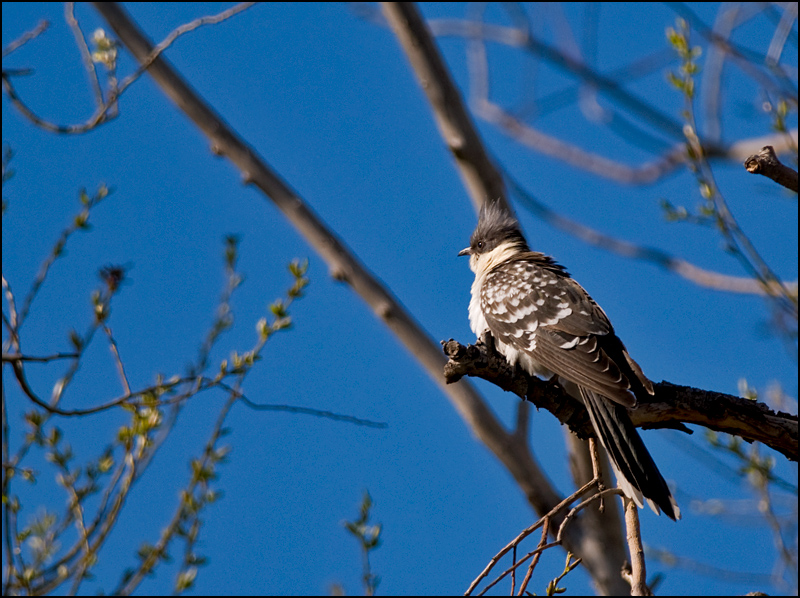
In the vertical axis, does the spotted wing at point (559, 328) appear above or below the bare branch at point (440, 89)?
below

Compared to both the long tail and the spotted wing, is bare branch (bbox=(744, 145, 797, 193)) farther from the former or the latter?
the long tail

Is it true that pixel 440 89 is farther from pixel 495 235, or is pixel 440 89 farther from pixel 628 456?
pixel 628 456

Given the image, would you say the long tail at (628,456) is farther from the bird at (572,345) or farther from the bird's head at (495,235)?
the bird's head at (495,235)

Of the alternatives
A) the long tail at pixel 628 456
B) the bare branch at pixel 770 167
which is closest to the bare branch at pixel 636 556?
the long tail at pixel 628 456

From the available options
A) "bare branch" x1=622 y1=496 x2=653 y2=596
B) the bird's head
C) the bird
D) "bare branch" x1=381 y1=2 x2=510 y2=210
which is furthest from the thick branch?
"bare branch" x1=381 y1=2 x2=510 y2=210

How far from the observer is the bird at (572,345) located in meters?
3.67

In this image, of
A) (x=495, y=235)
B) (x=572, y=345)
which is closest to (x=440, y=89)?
(x=495, y=235)

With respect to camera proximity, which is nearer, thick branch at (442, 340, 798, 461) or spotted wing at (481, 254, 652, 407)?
thick branch at (442, 340, 798, 461)

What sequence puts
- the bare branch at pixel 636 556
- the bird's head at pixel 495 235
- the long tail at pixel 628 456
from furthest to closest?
the bird's head at pixel 495 235 → the long tail at pixel 628 456 → the bare branch at pixel 636 556

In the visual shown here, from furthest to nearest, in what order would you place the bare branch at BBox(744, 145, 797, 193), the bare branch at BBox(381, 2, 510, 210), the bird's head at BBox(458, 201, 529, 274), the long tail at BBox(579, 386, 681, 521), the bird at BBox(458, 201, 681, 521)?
the bare branch at BBox(381, 2, 510, 210) → the bird's head at BBox(458, 201, 529, 274) → the bird at BBox(458, 201, 681, 521) → the long tail at BBox(579, 386, 681, 521) → the bare branch at BBox(744, 145, 797, 193)

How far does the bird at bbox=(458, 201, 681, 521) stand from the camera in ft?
12.0

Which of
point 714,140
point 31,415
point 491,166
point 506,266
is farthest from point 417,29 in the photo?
point 31,415

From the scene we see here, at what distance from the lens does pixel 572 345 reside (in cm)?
421

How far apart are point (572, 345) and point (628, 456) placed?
72cm
